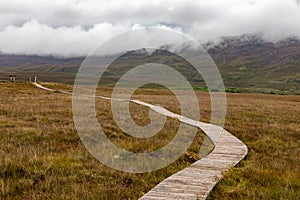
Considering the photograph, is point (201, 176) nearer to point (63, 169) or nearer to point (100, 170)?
point (100, 170)

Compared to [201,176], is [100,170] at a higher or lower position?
lower

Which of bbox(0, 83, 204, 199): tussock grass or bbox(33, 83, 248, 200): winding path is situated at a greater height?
bbox(33, 83, 248, 200): winding path

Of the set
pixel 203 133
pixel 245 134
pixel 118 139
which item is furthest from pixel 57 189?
pixel 245 134

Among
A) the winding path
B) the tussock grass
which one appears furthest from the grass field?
the winding path

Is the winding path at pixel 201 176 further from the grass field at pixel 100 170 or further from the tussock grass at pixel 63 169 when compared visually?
the tussock grass at pixel 63 169

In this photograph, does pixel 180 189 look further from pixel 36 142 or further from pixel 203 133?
pixel 203 133

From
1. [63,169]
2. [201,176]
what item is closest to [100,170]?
[63,169]

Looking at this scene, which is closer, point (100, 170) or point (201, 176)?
point (201, 176)

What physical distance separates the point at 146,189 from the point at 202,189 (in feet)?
4.37

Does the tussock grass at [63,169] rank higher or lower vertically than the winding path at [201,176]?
lower

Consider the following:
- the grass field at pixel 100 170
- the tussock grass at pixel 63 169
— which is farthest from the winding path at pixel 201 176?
the tussock grass at pixel 63 169

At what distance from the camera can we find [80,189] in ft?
23.7

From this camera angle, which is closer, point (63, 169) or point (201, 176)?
point (201, 176)

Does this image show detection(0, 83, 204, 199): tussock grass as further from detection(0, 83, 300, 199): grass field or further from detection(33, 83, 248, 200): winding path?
detection(33, 83, 248, 200): winding path
